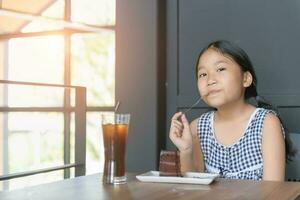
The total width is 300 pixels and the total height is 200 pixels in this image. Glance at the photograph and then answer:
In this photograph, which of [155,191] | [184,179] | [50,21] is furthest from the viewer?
[50,21]

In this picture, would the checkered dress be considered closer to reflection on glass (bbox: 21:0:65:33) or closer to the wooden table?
the wooden table

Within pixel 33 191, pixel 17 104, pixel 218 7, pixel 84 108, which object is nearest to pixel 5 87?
pixel 17 104

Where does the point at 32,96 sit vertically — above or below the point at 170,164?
above

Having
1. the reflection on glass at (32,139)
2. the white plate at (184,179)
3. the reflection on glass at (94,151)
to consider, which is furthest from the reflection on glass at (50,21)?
the white plate at (184,179)

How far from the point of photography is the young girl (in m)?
1.44

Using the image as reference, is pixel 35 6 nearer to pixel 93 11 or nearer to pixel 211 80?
pixel 93 11

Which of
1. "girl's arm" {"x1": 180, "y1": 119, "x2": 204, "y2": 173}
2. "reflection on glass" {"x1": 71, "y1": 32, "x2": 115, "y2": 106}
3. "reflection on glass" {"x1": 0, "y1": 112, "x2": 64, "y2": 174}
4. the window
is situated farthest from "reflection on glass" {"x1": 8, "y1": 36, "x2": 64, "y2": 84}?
"girl's arm" {"x1": 180, "y1": 119, "x2": 204, "y2": 173}

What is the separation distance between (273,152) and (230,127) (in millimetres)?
207

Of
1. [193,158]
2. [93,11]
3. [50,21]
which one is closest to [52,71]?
[50,21]

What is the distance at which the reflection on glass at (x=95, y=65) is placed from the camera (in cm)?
321

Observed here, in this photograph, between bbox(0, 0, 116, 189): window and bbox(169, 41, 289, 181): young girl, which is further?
bbox(0, 0, 116, 189): window

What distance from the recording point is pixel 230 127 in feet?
5.06

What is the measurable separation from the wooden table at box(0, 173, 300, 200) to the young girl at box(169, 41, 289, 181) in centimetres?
29

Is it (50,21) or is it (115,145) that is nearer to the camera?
(115,145)
